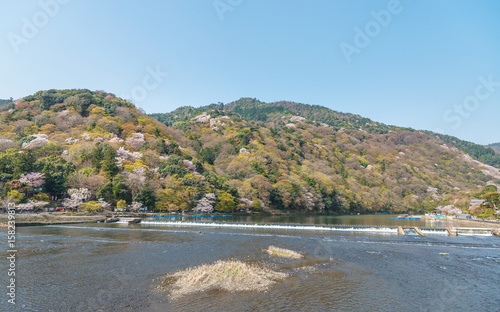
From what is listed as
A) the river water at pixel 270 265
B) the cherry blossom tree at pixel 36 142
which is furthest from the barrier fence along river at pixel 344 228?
the cherry blossom tree at pixel 36 142

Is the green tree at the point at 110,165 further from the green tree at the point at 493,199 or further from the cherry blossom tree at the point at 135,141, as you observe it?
the green tree at the point at 493,199

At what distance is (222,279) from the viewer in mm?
16109

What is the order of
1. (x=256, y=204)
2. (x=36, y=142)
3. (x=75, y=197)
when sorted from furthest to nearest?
(x=256, y=204), (x=36, y=142), (x=75, y=197)

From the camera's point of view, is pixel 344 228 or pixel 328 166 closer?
pixel 344 228

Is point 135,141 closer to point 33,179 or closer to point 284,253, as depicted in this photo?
point 33,179

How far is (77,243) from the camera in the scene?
27828mm

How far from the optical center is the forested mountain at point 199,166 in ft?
179

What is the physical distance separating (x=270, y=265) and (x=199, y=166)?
6036cm

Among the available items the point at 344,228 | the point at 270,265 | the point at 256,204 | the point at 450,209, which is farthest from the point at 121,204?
the point at 450,209

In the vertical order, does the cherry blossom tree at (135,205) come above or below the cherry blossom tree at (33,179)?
below

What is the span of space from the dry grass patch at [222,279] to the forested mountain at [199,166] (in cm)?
4197

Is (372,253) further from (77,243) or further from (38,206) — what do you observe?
(38,206)

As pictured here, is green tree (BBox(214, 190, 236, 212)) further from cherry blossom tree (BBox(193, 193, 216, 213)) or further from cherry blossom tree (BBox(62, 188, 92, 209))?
cherry blossom tree (BBox(62, 188, 92, 209))

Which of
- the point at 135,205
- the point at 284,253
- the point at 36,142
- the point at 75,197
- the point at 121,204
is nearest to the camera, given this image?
the point at 284,253
